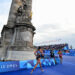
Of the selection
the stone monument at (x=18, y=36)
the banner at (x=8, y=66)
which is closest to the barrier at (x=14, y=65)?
the banner at (x=8, y=66)

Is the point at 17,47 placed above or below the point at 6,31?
below

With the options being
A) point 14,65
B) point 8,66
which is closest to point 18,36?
point 14,65

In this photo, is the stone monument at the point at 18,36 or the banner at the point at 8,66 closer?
the banner at the point at 8,66

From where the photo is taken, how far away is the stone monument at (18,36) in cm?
902

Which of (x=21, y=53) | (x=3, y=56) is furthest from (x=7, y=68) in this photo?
(x=3, y=56)

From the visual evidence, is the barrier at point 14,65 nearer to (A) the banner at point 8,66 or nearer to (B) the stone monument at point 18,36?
(A) the banner at point 8,66

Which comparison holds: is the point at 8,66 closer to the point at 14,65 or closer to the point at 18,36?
the point at 14,65

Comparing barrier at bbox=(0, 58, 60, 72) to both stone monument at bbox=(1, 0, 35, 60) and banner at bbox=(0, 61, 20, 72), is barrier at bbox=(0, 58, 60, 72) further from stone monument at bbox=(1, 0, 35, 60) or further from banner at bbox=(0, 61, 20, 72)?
stone monument at bbox=(1, 0, 35, 60)

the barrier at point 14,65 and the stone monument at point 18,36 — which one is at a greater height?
the stone monument at point 18,36

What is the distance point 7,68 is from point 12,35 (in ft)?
18.4

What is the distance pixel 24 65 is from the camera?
720cm

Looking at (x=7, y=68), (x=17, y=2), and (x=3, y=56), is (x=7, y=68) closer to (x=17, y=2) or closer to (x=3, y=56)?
(x=3, y=56)

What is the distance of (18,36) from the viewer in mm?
10047

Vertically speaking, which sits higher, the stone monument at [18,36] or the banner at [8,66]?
the stone monument at [18,36]
